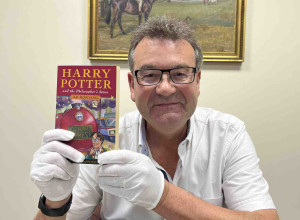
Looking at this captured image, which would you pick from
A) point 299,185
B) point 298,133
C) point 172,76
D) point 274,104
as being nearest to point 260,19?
point 274,104

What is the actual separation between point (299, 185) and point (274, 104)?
504 mm

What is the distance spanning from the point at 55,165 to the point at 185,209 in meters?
0.45

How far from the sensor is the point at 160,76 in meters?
0.96

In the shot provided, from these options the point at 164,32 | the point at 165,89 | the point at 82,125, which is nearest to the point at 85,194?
the point at 82,125

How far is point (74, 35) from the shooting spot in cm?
161

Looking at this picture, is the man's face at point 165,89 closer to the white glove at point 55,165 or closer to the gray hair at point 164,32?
the gray hair at point 164,32

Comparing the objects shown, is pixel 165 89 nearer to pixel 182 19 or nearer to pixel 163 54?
pixel 163 54

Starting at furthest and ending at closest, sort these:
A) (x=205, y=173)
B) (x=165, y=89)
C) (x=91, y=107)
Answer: (x=205, y=173)
(x=165, y=89)
(x=91, y=107)

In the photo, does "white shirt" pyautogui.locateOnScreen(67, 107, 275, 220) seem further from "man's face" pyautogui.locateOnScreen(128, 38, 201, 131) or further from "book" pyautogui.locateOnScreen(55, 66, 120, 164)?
"book" pyautogui.locateOnScreen(55, 66, 120, 164)

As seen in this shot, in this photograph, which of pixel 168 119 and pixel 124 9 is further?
pixel 124 9

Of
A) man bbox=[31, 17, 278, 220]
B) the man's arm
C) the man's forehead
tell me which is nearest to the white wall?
man bbox=[31, 17, 278, 220]

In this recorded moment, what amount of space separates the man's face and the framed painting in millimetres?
580

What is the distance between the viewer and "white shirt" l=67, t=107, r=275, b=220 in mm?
1024

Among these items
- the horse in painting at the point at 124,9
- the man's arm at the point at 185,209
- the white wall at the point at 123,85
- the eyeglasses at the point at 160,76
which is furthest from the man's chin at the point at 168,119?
the horse in painting at the point at 124,9
